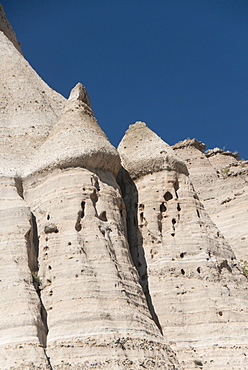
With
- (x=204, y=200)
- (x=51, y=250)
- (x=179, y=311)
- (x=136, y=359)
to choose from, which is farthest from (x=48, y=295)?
(x=204, y=200)

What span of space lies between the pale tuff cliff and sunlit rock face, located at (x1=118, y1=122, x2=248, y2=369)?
44mm

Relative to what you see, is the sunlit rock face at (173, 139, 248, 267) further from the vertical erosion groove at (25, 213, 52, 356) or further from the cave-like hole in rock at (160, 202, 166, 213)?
the vertical erosion groove at (25, 213, 52, 356)

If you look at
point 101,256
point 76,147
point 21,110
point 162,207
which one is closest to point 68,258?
point 101,256

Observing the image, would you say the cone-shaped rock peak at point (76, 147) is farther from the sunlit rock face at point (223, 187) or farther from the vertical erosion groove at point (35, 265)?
the sunlit rock face at point (223, 187)

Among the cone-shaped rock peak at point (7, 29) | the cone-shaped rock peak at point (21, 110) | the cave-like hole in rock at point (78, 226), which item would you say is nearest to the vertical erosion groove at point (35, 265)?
the cave-like hole in rock at point (78, 226)

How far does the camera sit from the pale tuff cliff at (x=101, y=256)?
22.9 meters

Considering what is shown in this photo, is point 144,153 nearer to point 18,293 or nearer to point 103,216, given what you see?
point 103,216

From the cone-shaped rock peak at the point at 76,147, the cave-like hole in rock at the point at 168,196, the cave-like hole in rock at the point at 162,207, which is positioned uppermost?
the cone-shaped rock peak at the point at 76,147

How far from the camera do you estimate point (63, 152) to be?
2786 cm

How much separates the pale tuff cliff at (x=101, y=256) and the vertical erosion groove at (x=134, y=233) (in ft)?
0.16

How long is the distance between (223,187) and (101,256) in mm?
17246

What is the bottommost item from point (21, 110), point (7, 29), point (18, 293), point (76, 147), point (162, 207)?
point (18, 293)

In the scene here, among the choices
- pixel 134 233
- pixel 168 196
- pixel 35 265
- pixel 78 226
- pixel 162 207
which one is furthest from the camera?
pixel 168 196

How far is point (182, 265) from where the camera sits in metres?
28.2
